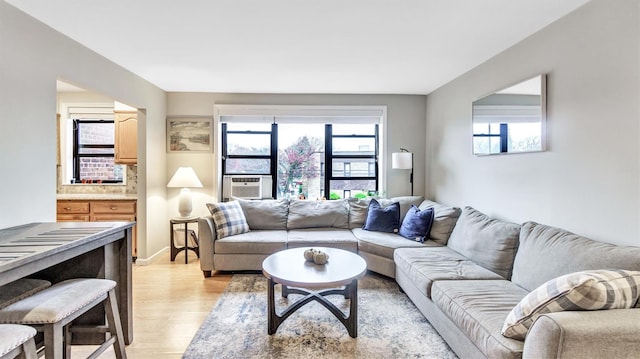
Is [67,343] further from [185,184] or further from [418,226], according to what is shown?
[418,226]

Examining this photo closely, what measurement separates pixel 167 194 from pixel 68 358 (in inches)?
108

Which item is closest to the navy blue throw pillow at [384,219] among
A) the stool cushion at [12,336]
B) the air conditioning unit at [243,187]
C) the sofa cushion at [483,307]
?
the sofa cushion at [483,307]

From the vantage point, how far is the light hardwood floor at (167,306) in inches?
83.4

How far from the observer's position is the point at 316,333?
7.48ft

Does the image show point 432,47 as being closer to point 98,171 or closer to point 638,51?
point 638,51

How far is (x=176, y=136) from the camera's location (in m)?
4.44

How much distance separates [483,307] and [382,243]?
1.59 m

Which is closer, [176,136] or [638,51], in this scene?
[638,51]

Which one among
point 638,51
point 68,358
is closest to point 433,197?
point 638,51

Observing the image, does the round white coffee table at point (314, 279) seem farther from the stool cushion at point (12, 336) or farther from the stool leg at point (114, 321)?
the stool cushion at point (12, 336)

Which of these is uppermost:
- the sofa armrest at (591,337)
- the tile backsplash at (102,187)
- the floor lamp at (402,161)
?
the floor lamp at (402,161)

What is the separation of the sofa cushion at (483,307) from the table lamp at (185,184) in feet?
10.5

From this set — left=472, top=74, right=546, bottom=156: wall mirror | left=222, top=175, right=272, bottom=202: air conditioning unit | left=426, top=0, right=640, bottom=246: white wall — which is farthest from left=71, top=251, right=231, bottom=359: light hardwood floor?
left=472, top=74, right=546, bottom=156: wall mirror

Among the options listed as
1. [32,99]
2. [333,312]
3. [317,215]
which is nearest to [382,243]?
[317,215]
